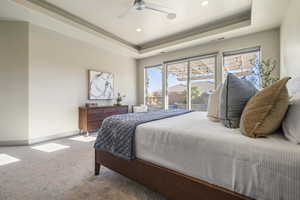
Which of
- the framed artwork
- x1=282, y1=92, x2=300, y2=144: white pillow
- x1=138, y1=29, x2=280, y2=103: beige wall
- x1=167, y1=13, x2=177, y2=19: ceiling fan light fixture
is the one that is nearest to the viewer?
x1=282, y1=92, x2=300, y2=144: white pillow

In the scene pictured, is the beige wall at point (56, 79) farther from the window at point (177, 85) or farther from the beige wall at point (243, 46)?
the beige wall at point (243, 46)

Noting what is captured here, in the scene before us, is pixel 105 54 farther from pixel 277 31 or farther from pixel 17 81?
pixel 277 31

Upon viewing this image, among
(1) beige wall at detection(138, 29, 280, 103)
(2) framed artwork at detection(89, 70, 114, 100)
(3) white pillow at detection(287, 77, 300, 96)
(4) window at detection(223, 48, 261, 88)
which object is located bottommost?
(3) white pillow at detection(287, 77, 300, 96)

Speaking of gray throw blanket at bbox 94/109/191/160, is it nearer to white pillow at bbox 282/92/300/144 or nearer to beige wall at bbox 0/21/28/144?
white pillow at bbox 282/92/300/144

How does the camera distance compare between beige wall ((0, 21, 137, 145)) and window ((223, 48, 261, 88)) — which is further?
window ((223, 48, 261, 88))

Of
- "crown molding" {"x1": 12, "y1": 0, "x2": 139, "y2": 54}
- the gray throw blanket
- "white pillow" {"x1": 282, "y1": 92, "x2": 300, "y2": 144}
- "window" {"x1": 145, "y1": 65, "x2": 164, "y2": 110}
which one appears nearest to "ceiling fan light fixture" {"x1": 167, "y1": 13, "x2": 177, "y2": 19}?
"crown molding" {"x1": 12, "y1": 0, "x2": 139, "y2": 54}

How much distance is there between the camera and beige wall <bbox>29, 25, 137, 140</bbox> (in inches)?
122

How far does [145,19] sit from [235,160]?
3420mm

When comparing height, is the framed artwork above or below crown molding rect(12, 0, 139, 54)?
below

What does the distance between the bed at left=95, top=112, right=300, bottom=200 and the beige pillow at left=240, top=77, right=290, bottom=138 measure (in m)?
0.06

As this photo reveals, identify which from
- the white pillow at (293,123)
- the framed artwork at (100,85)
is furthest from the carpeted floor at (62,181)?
the framed artwork at (100,85)

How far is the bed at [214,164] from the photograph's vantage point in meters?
0.75

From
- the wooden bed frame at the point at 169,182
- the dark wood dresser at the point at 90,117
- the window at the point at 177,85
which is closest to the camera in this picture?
the wooden bed frame at the point at 169,182

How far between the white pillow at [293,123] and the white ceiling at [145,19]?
7.88ft
